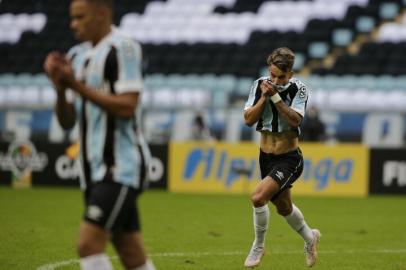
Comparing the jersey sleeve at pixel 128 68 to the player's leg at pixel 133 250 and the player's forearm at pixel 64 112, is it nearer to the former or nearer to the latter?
the player's forearm at pixel 64 112

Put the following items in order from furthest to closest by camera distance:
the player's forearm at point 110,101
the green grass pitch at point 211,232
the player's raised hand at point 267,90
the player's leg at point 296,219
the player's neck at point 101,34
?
the green grass pitch at point 211,232 → the player's leg at point 296,219 → the player's raised hand at point 267,90 → the player's neck at point 101,34 → the player's forearm at point 110,101

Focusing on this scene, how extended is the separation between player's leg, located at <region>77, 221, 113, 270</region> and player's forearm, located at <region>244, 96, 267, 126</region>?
3156mm

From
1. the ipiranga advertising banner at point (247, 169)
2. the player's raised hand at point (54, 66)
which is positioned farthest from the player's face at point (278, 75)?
the ipiranga advertising banner at point (247, 169)

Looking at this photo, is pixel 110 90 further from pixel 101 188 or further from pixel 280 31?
pixel 280 31

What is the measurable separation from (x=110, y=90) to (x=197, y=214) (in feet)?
30.5

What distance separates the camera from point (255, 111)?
25.5 ft

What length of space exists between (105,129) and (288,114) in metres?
3.17

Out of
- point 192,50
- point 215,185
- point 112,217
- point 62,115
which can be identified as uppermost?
point 62,115

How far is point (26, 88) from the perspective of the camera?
25906mm

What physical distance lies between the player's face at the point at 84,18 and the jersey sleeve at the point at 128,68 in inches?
7.6

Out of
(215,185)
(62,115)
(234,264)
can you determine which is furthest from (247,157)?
(62,115)

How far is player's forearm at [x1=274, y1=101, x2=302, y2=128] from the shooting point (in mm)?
7750

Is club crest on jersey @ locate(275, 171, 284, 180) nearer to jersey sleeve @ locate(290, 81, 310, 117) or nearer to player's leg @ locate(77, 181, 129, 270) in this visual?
jersey sleeve @ locate(290, 81, 310, 117)

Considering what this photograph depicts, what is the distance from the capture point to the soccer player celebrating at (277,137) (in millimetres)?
7793
